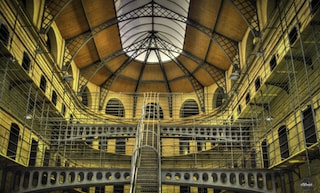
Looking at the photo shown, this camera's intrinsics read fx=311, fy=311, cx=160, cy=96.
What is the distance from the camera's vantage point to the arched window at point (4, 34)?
9312mm

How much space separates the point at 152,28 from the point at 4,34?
37.1 ft

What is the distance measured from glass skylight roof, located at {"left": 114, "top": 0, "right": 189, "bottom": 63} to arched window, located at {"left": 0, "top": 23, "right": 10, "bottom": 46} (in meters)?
7.21

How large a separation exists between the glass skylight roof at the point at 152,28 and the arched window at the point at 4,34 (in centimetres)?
721

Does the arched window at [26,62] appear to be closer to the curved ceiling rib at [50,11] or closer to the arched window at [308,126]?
the curved ceiling rib at [50,11]

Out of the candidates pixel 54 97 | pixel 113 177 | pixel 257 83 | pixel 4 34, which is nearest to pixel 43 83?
pixel 54 97

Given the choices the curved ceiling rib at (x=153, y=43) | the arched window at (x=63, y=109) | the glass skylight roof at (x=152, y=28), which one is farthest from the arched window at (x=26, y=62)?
the glass skylight roof at (x=152, y=28)

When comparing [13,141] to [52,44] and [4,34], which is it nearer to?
[4,34]

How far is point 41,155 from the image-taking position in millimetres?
12961

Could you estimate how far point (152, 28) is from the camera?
19719mm

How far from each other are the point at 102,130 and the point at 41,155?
296 cm

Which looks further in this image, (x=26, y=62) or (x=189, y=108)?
(x=189, y=108)

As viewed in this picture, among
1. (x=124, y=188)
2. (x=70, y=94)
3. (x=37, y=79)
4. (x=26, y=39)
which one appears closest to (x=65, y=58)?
(x=70, y=94)

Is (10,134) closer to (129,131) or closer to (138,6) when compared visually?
(129,131)

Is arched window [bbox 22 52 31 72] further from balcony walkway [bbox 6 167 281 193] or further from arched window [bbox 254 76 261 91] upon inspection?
arched window [bbox 254 76 261 91]
